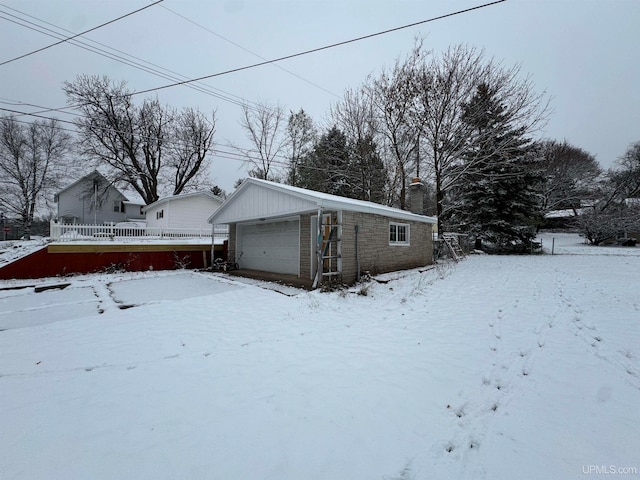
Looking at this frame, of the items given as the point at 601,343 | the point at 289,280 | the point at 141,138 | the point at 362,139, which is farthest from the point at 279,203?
the point at 141,138

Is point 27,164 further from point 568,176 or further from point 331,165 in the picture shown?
point 568,176

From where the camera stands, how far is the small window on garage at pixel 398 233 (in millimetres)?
10141

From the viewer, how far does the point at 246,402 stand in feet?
8.43

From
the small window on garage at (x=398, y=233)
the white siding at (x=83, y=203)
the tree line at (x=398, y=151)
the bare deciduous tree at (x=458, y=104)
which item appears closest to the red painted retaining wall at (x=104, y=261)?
the tree line at (x=398, y=151)

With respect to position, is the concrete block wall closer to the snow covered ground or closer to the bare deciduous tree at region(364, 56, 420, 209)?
the snow covered ground

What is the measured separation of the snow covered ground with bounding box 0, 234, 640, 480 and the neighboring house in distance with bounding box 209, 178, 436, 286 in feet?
9.10

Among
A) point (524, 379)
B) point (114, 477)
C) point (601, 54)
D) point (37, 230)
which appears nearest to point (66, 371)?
point (114, 477)

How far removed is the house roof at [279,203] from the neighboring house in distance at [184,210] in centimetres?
902

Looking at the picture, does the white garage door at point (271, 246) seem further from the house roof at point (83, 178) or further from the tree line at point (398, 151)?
the house roof at point (83, 178)

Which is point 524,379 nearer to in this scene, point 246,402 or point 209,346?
point 246,402

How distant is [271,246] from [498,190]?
15.3m

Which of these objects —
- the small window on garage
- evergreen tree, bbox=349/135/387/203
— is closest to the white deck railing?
evergreen tree, bbox=349/135/387/203

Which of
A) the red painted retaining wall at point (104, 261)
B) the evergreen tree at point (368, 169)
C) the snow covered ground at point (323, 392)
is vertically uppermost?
the evergreen tree at point (368, 169)

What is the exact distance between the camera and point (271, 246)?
36.5ft
